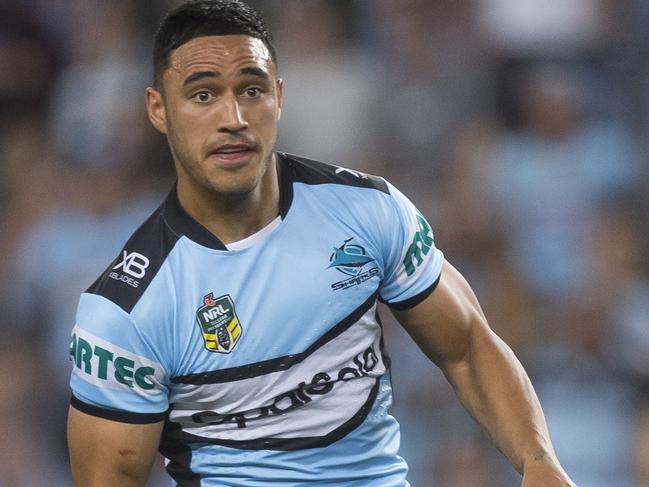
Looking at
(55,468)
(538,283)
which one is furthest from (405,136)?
(55,468)

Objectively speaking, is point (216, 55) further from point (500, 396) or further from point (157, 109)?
point (500, 396)

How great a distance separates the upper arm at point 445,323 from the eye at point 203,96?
0.79 m

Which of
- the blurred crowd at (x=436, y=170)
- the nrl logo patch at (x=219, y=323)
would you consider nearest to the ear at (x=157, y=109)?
the nrl logo patch at (x=219, y=323)

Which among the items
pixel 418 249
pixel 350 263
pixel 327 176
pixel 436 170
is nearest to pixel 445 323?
pixel 418 249

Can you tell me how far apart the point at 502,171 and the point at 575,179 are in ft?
1.24

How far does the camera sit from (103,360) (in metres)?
3.23

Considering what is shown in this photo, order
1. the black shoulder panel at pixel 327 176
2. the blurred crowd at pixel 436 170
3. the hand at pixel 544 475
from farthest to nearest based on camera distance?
the blurred crowd at pixel 436 170 → the black shoulder panel at pixel 327 176 → the hand at pixel 544 475

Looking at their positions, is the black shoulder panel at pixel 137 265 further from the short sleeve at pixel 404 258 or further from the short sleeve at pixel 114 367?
the short sleeve at pixel 404 258

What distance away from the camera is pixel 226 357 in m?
3.30

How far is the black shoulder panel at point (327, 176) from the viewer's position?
11.5ft

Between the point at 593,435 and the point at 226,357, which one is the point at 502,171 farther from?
the point at 226,357

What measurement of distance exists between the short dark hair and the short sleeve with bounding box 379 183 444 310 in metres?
0.54

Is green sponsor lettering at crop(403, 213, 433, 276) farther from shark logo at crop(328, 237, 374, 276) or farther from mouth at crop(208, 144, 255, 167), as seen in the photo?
mouth at crop(208, 144, 255, 167)

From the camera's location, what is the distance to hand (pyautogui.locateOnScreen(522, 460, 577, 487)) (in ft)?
10.4
